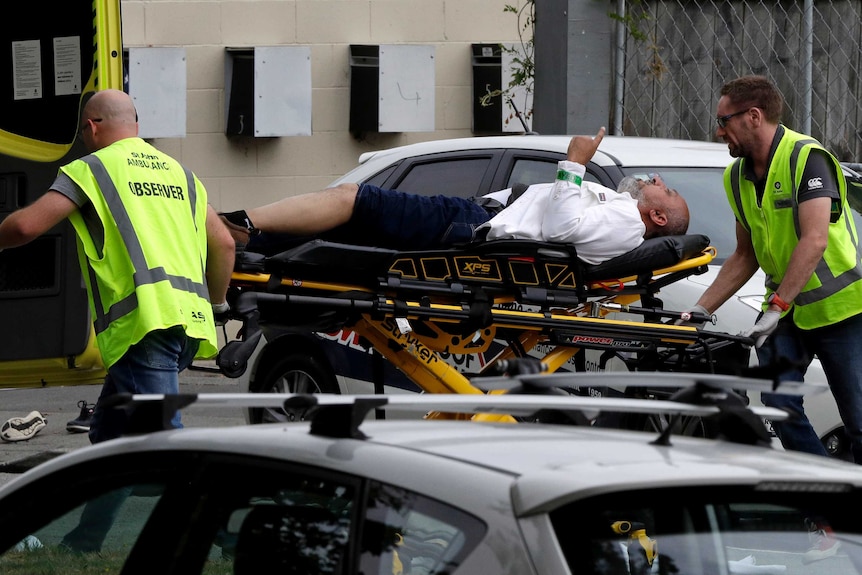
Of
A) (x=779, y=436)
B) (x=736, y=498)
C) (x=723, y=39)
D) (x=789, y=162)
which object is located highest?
(x=723, y=39)

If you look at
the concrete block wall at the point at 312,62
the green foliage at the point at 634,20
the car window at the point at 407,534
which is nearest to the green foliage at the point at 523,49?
the concrete block wall at the point at 312,62

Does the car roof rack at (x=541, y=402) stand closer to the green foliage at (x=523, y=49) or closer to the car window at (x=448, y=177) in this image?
the car window at (x=448, y=177)

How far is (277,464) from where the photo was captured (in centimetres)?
247

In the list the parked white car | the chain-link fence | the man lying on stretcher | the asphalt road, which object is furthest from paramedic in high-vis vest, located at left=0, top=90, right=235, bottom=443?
the chain-link fence

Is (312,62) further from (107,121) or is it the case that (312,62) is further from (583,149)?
(107,121)

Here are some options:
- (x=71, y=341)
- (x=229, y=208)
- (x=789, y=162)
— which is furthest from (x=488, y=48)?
(x=789, y=162)

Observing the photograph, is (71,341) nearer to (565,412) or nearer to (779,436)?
(779,436)

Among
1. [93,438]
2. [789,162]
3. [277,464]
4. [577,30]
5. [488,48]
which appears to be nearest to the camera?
[277,464]

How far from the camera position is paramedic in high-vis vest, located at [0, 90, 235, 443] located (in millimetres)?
5008

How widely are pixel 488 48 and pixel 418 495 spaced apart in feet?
36.3

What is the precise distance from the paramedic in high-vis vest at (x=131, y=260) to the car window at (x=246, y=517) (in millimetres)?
1955

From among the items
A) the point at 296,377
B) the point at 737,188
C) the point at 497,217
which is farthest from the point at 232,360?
the point at 296,377

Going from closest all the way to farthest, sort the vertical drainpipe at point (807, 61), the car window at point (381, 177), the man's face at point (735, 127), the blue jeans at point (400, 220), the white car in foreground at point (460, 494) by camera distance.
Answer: the white car in foreground at point (460, 494) < the man's face at point (735, 127) < the blue jeans at point (400, 220) < the car window at point (381, 177) < the vertical drainpipe at point (807, 61)

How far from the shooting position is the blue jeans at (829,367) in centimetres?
546
